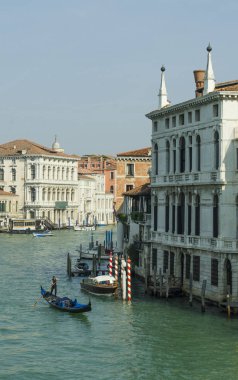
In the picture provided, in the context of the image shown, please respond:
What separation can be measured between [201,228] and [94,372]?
799 cm

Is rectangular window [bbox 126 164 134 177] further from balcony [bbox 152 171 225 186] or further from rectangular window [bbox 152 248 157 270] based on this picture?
rectangular window [bbox 152 248 157 270]

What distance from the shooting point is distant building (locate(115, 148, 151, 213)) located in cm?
4369

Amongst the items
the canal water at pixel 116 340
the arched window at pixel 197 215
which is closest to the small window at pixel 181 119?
the arched window at pixel 197 215

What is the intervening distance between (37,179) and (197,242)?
58697 millimetres

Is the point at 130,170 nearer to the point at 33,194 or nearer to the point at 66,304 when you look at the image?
the point at 66,304

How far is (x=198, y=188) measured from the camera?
25203 millimetres

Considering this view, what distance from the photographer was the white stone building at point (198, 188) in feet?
77.5

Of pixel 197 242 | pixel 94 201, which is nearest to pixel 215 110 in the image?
pixel 197 242

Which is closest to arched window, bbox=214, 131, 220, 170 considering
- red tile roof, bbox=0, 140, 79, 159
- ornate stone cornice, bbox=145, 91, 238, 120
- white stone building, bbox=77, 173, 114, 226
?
ornate stone cornice, bbox=145, 91, 238, 120

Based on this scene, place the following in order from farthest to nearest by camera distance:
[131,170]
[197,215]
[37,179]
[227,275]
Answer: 1. [37,179]
2. [131,170]
3. [197,215]
4. [227,275]

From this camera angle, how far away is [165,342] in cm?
2064

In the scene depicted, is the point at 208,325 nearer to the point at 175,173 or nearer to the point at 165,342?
the point at 165,342

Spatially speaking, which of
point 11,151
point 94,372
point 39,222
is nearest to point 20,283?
point 94,372

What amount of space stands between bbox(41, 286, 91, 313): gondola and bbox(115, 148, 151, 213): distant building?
1775 cm
